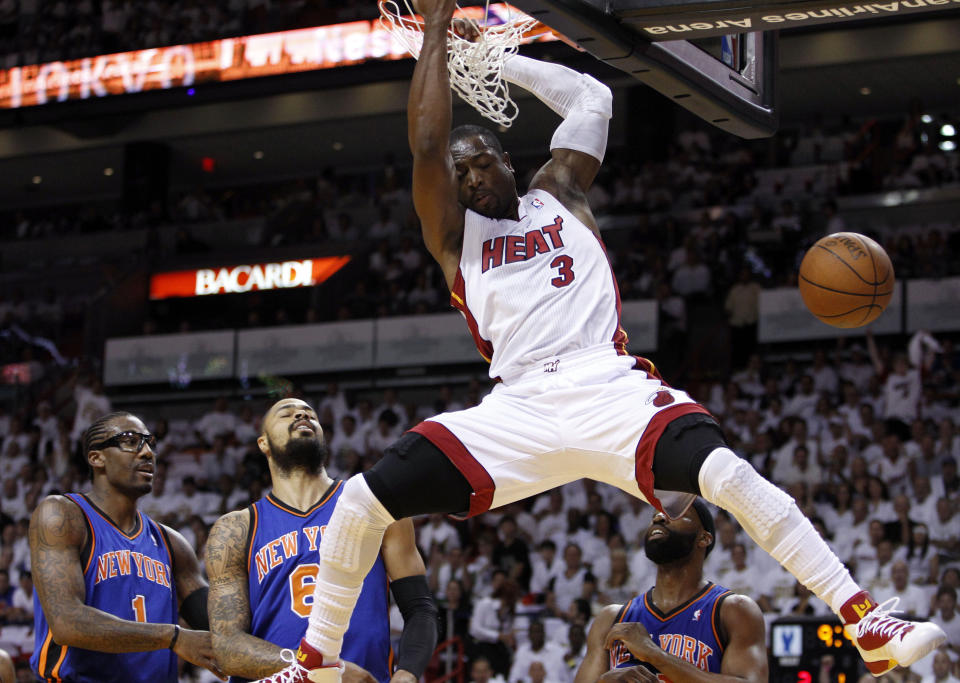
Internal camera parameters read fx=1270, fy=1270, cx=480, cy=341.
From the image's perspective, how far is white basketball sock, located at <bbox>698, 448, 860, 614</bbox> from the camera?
365 cm

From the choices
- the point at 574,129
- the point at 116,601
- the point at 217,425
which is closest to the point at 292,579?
the point at 116,601

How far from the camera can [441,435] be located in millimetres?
3959

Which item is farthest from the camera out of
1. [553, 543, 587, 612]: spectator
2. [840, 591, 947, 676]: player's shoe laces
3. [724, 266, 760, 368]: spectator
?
[724, 266, 760, 368]: spectator

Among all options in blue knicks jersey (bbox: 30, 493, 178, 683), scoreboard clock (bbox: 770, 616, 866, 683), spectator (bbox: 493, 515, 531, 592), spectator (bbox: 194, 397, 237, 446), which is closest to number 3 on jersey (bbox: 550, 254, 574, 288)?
blue knicks jersey (bbox: 30, 493, 178, 683)

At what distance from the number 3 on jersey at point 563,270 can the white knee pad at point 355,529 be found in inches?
36.8

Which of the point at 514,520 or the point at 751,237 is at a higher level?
the point at 751,237

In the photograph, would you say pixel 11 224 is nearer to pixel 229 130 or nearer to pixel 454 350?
pixel 229 130

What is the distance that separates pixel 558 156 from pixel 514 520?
9020 mm

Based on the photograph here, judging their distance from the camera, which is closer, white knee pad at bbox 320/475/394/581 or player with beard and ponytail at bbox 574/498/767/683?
white knee pad at bbox 320/475/394/581

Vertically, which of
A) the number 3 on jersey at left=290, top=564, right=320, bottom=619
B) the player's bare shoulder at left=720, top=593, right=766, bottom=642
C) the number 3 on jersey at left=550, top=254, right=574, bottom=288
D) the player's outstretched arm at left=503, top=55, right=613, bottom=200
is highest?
the player's outstretched arm at left=503, top=55, right=613, bottom=200

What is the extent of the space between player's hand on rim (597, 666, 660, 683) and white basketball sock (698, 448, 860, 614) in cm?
134

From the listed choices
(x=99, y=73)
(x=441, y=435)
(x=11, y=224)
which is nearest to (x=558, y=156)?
(x=441, y=435)

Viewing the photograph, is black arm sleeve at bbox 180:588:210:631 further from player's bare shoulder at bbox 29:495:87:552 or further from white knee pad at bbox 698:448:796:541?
white knee pad at bbox 698:448:796:541

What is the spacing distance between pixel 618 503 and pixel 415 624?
8.56 metres
